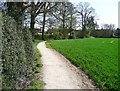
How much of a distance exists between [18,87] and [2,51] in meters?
1.17

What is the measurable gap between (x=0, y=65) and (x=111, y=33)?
4665 centimetres

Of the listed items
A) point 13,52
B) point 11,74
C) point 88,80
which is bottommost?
point 88,80

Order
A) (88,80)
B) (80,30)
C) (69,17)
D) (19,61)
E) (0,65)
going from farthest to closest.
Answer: (80,30), (69,17), (88,80), (19,61), (0,65)

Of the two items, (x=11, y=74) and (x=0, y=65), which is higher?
(x=0, y=65)

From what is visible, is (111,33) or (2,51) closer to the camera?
(2,51)

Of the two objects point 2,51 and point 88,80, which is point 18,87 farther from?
point 88,80

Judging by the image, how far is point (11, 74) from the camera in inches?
114

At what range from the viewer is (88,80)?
13.6 feet

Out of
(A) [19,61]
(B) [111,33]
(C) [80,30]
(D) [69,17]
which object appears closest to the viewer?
(A) [19,61]

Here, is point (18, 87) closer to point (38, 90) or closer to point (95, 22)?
point (38, 90)

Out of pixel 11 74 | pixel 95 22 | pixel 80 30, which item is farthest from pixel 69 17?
pixel 11 74

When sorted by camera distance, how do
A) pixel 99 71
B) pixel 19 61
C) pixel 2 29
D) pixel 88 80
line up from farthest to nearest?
pixel 99 71 → pixel 88 80 → pixel 19 61 → pixel 2 29

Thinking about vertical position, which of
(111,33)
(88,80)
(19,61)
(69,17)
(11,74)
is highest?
(69,17)

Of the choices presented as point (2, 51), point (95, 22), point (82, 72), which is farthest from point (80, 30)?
point (2, 51)
